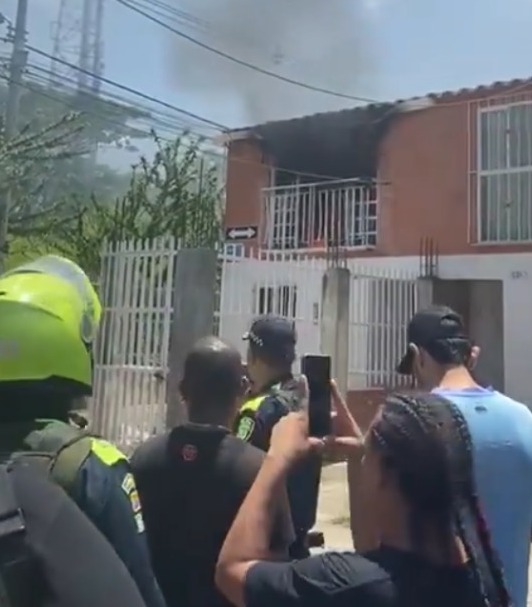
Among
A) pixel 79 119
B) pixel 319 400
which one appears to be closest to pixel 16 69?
pixel 79 119

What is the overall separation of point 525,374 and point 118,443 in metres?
6.11

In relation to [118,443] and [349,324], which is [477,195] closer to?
[349,324]

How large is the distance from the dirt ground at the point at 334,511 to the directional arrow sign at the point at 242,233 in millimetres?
6098

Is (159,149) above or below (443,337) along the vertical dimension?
above

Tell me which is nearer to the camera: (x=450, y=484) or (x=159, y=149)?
(x=450, y=484)

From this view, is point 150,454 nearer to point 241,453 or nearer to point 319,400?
point 241,453

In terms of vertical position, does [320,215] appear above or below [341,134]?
below

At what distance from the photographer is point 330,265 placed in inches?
378

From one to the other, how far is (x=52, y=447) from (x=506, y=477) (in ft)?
4.15

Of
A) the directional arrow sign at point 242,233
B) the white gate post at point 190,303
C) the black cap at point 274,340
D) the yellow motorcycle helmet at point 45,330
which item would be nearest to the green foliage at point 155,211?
the directional arrow sign at point 242,233

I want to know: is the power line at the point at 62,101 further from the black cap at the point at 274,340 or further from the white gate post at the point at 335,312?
the black cap at the point at 274,340

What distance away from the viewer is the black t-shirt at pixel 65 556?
3.14ft

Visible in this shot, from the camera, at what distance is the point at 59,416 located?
1.41 meters

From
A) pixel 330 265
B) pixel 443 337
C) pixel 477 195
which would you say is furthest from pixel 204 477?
pixel 477 195
